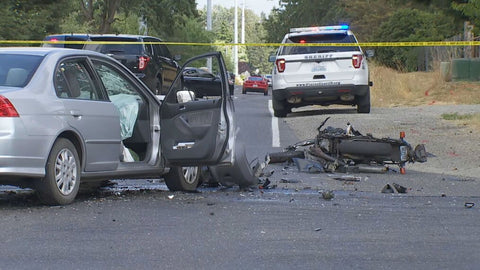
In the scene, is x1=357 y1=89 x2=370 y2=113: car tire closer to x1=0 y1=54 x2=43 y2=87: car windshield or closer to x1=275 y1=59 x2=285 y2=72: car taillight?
x1=275 y1=59 x2=285 y2=72: car taillight

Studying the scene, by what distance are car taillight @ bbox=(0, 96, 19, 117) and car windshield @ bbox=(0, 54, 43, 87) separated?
0.43 meters

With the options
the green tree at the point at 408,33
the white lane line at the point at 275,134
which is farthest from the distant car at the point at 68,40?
the green tree at the point at 408,33

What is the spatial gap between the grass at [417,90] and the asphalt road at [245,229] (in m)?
18.4

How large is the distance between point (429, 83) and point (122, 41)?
47.5ft

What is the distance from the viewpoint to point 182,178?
986cm

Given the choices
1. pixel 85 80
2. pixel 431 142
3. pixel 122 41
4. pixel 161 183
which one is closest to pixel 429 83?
pixel 122 41

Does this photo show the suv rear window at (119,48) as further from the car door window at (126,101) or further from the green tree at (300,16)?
the green tree at (300,16)

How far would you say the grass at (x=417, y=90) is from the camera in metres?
28.8

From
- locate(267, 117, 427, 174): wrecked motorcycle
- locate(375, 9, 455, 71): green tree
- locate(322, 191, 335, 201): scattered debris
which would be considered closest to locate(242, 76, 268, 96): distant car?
locate(375, 9, 455, 71): green tree

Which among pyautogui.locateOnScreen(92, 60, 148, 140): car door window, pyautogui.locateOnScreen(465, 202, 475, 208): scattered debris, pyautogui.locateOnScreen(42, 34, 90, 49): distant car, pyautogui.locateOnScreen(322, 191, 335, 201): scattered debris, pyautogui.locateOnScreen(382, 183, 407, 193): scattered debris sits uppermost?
pyautogui.locateOnScreen(42, 34, 90, 49): distant car

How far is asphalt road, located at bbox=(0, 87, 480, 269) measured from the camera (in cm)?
611

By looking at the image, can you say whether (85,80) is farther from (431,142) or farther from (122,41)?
(122,41)

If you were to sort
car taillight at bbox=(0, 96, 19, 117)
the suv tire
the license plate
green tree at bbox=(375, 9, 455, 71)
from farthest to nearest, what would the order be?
green tree at bbox=(375, 9, 455, 71)
the suv tire
the license plate
car taillight at bbox=(0, 96, 19, 117)

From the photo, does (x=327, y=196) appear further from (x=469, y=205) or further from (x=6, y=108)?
(x=6, y=108)
